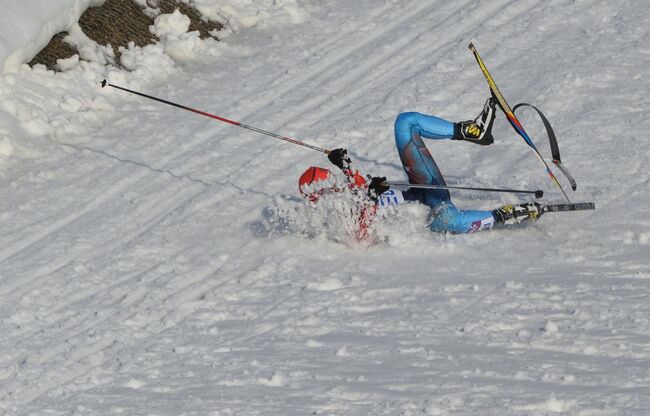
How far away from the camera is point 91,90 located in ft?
→ 41.3

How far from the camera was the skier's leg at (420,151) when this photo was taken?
974 centimetres

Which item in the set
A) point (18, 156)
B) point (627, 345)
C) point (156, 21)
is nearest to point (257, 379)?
point (627, 345)

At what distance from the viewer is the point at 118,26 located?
13.5 metres

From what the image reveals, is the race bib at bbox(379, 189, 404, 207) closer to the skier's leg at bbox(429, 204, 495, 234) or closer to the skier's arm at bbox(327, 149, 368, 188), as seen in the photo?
the skier's arm at bbox(327, 149, 368, 188)

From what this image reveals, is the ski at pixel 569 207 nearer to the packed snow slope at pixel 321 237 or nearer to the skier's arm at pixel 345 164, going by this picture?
the packed snow slope at pixel 321 237

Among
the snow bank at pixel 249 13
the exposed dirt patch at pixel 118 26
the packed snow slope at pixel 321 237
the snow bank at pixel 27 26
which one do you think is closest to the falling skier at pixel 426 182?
the packed snow slope at pixel 321 237

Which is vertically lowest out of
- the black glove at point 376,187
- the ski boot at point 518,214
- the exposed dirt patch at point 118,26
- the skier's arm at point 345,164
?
the ski boot at point 518,214

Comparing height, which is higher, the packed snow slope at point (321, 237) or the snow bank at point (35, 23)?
the snow bank at point (35, 23)

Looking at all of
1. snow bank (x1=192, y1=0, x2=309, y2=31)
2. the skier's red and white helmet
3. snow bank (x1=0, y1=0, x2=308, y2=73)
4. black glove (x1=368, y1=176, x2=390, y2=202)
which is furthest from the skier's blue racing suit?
snow bank (x1=192, y1=0, x2=309, y2=31)

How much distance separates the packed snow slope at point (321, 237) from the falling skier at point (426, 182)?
138 millimetres

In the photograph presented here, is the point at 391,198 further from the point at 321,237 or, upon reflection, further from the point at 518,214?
the point at 518,214

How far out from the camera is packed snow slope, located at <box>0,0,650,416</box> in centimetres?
739

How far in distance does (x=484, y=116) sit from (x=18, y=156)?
176 inches

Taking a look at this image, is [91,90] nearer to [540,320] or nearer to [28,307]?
[28,307]
